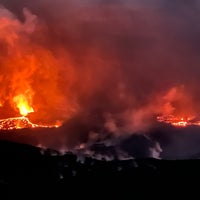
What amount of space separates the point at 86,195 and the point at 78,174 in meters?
Result: 23.4

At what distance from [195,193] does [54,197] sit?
49.3 metres

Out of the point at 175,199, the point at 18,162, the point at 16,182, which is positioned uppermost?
the point at 18,162

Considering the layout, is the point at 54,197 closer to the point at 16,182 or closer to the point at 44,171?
the point at 16,182

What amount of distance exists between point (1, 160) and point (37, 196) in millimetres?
36480

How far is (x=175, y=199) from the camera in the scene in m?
169

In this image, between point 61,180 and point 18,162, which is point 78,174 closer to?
point 61,180

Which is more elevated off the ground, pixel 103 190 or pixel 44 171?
pixel 44 171

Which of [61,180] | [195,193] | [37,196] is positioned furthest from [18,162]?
[195,193]

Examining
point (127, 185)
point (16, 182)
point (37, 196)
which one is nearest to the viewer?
point (37, 196)

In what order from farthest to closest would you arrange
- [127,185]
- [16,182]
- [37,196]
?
1. [127,185]
2. [16,182]
3. [37,196]

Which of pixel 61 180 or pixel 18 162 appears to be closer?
pixel 61 180

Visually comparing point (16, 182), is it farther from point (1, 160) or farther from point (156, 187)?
point (156, 187)

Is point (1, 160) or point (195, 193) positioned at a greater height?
point (1, 160)

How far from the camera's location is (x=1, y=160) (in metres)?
194
